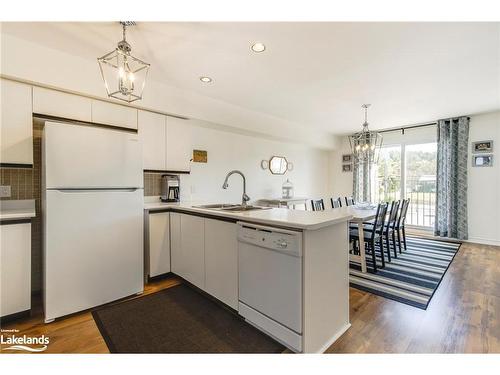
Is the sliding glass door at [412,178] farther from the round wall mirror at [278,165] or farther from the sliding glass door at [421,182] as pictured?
the round wall mirror at [278,165]

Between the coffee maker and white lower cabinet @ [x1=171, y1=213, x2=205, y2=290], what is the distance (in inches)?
20.6

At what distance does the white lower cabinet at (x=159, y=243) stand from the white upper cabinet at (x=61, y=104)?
1.25 metres

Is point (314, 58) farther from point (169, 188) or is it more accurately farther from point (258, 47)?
point (169, 188)

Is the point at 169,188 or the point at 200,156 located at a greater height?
the point at 200,156

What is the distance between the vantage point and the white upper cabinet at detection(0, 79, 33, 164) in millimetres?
1964

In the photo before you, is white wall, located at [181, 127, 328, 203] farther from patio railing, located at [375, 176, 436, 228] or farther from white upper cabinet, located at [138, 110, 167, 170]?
patio railing, located at [375, 176, 436, 228]

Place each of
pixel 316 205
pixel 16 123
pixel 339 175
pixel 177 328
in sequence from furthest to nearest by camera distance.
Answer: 1. pixel 339 175
2. pixel 316 205
3. pixel 16 123
4. pixel 177 328

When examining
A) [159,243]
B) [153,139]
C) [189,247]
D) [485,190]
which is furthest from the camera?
[485,190]

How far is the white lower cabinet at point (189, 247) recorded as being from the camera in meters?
2.30

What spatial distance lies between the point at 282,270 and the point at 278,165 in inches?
147

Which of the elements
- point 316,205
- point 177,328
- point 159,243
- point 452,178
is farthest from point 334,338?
point 452,178

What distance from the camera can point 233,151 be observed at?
4.24 m

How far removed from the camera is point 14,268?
1855 millimetres
